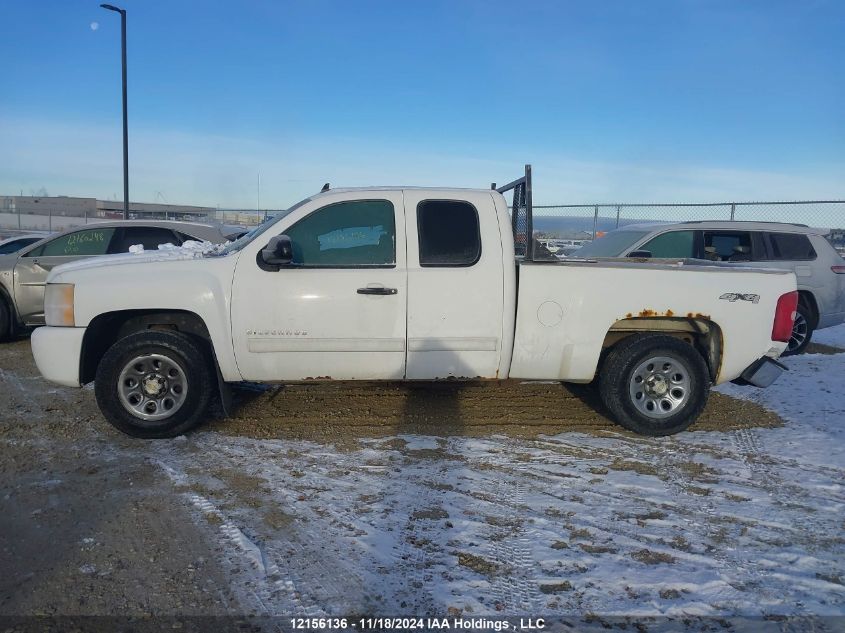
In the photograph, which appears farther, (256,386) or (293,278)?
(256,386)

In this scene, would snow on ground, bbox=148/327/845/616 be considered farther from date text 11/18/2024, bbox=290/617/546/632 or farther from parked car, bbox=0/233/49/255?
parked car, bbox=0/233/49/255

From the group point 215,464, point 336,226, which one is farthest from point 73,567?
point 336,226

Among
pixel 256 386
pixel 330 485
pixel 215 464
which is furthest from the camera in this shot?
pixel 256 386

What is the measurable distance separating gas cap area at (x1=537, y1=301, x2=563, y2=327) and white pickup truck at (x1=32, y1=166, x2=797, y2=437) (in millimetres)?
11

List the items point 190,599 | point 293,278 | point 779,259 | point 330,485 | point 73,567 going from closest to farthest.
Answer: point 190,599 < point 73,567 < point 330,485 < point 293,278 < point 779,259

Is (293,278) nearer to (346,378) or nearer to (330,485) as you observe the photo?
(346,378)

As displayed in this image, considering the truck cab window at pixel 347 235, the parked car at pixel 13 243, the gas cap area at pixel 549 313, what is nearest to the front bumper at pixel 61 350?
the truck cab window at pixel 347 235

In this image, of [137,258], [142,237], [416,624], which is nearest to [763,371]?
[416,624]

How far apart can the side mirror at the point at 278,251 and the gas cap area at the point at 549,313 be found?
1953 mm

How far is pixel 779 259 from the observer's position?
852 centimetres

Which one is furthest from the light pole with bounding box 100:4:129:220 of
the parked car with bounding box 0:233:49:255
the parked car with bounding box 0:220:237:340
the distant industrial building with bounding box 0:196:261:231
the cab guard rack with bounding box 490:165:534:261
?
the cab guard rack with bounding box 490:165:534:261

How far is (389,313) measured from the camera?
186 inches

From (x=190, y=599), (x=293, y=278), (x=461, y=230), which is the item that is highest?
(x=461, y=230)

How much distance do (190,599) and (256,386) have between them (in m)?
3.61
